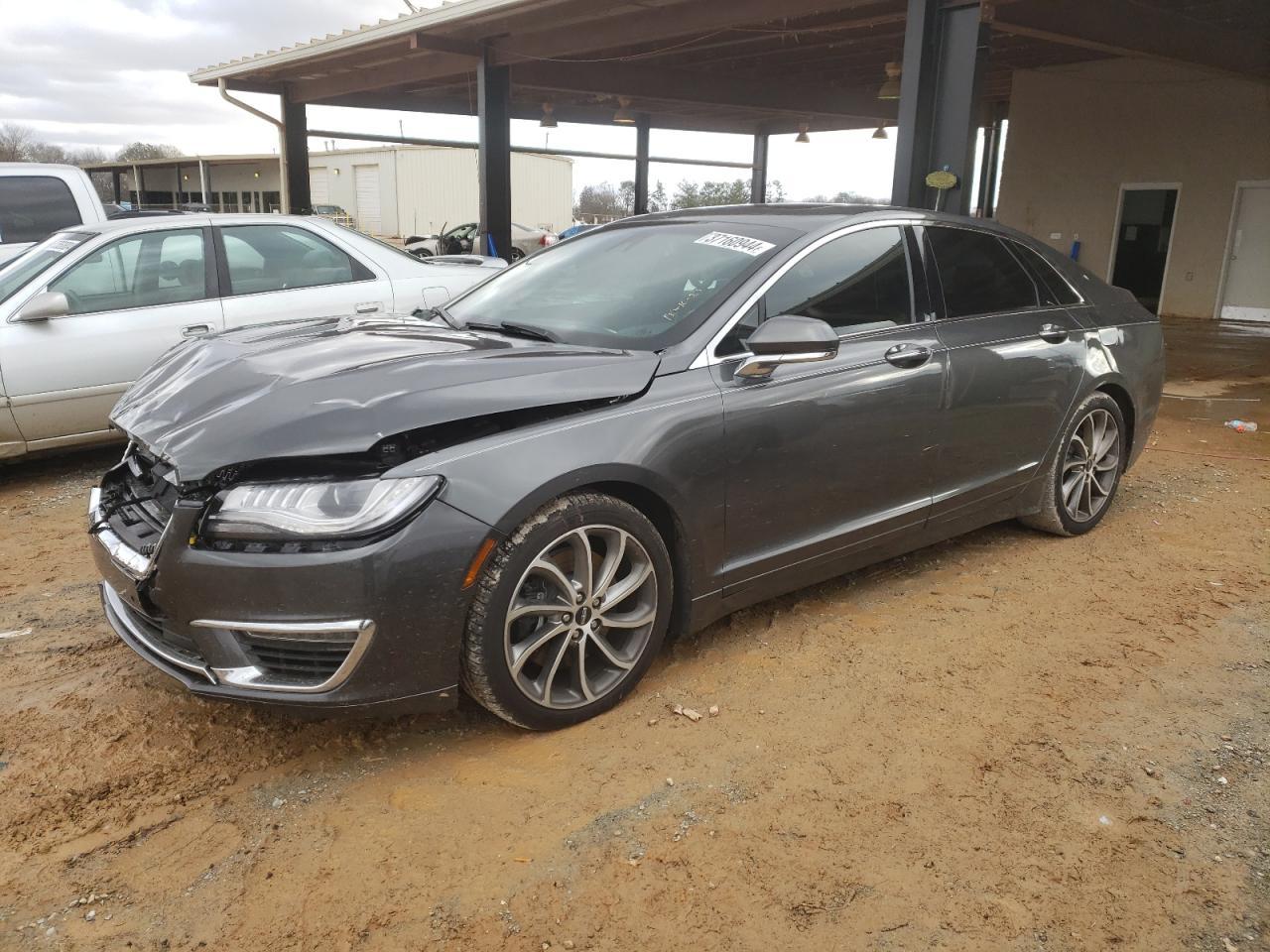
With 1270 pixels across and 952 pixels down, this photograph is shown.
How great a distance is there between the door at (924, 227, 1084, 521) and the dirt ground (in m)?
0.59

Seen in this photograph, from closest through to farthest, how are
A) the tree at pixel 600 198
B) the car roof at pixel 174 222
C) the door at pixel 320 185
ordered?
the car roof at pixel 174 222
the door at pixel 320 185
the tree at pixel 600 198

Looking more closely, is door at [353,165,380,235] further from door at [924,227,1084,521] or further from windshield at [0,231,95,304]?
door at [924,227,1084,521]

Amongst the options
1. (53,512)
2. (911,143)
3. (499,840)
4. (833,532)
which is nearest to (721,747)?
(499,840)

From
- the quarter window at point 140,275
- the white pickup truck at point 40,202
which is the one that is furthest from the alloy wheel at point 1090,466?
the white pickup truck at point 40,202

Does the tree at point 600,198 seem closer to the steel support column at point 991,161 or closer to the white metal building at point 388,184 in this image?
the white metal building at point 388,184

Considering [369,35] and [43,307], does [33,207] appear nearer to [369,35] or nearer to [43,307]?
[43,307]

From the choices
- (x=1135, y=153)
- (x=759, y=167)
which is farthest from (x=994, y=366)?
(x=759, y=167)

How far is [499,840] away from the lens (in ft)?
8.12

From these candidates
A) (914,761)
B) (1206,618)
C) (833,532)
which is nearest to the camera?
(914,761)

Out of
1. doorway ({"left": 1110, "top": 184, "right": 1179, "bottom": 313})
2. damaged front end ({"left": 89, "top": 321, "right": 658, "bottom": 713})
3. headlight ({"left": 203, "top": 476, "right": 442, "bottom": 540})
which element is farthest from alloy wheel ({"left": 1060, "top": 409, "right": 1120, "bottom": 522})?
doorway ({"left": 1110, "top": 184, "right": 1179, "bottom": 313})

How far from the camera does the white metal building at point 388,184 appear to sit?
3988 centimetres

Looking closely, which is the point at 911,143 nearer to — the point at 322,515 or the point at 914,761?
the point at 914,761

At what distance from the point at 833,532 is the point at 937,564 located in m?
1.16

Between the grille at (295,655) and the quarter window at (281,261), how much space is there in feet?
13.5
